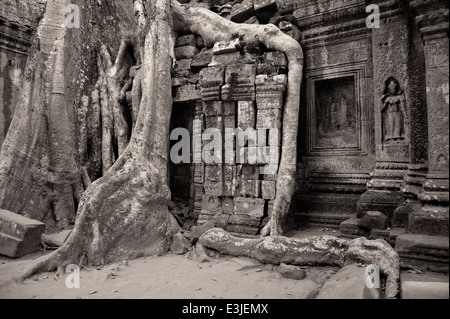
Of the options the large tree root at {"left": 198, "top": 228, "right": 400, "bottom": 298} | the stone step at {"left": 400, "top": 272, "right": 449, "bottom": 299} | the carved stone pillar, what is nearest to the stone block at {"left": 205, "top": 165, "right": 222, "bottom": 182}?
the large tree root at {"left": 198, "top": 228, "right": 400, "bottom": 298}

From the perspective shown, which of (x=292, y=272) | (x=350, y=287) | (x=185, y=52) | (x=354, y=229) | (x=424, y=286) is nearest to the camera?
(x=424, y=286)

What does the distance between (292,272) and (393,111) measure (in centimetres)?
253

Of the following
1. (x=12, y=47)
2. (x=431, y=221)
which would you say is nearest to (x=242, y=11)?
(x=431, y=221)

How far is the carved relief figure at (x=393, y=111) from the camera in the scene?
3.98 m

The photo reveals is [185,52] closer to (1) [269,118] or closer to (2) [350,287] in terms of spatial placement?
(1) [269,118]

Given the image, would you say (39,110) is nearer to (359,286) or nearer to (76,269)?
(76,269)

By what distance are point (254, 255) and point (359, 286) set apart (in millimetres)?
1338

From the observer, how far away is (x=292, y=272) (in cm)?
303

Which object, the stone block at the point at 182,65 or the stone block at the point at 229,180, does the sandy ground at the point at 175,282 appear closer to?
the stone block at the point at 229,180

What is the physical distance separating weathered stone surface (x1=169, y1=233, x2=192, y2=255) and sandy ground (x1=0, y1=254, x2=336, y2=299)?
317 mm

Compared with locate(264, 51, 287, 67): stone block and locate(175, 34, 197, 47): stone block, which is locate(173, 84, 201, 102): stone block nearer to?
locate(175, 34, 197, 47): stone block

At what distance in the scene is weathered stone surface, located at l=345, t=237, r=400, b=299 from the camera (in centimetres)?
243

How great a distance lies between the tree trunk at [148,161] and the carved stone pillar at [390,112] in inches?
41.2
